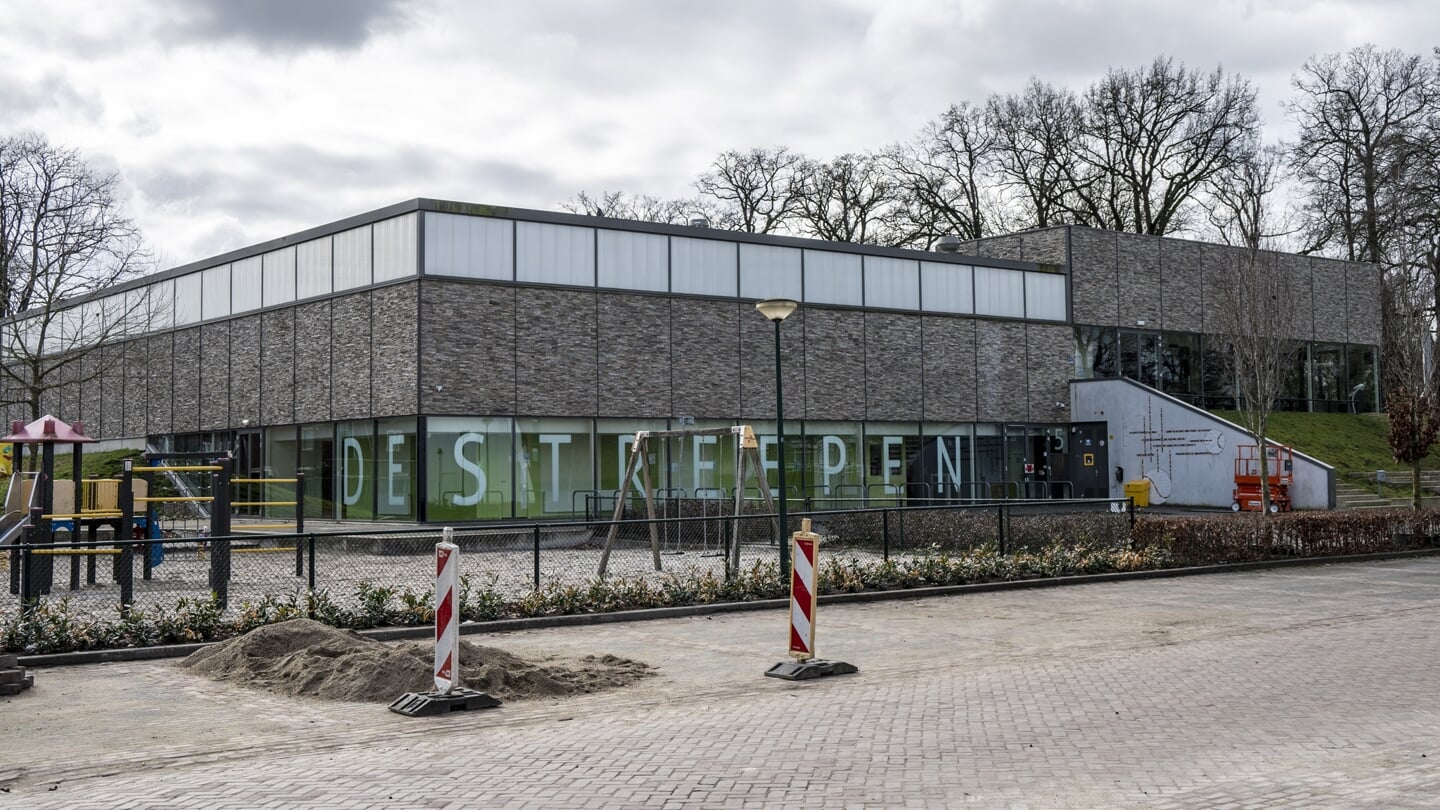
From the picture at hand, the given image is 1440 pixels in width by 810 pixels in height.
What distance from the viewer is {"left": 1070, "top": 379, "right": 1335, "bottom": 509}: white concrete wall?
122 ft

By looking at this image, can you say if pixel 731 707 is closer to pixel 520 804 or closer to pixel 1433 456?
pixel 520 804

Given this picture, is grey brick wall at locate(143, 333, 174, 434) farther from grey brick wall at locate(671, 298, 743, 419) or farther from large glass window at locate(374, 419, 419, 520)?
grey brick wall at locate(671, 298, 743, 419)

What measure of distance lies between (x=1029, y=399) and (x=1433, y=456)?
14902 mm

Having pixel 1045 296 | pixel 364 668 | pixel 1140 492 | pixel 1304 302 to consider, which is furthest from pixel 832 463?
pixel 364 668

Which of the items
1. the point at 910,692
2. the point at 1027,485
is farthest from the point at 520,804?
the point at 1027,485

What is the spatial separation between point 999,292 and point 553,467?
53.3 feet

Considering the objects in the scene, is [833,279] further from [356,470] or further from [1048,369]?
[356,470]

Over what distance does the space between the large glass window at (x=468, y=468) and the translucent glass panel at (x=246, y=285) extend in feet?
27.6

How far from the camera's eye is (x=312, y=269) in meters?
32.7

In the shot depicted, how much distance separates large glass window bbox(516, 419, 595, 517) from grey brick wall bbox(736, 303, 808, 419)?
4970 mm

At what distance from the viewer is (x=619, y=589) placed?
1580cm

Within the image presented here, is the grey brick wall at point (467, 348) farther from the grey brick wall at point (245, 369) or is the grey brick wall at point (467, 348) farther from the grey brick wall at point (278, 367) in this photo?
the grey brick wall at point (245, 369)

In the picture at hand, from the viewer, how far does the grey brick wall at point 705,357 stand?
3328 centimetres

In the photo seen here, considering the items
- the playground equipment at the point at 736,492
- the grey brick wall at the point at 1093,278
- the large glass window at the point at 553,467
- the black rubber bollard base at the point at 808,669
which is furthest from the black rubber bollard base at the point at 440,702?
the grey brick wall at the point at 1093,278
